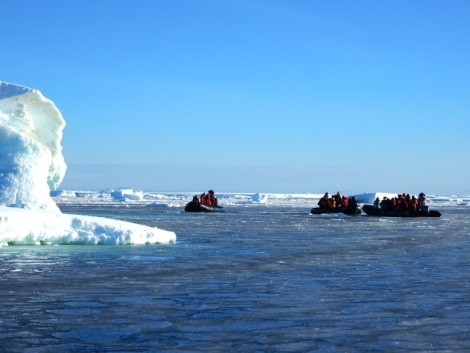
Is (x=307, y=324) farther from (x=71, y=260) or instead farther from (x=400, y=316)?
(x=71, y=260)

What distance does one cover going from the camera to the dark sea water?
552 centimetres

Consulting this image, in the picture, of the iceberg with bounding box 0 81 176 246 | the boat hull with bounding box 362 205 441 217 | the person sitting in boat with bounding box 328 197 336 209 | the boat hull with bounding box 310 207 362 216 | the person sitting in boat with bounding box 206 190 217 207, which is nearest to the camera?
the iceberg with bounding box 0 81 176 246

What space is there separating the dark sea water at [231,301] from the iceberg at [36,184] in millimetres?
943

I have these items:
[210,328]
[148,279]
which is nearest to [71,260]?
[148,279]

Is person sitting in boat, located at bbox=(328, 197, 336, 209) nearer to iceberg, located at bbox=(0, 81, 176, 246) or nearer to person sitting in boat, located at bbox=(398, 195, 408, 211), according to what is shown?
person sitting in boat, located at bbox=(398, 195, 408, 211)

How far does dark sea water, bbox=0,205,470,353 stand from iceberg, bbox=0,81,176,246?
943 mm

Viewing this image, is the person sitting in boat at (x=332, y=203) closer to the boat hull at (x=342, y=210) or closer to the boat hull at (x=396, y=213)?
the boat hull at (x=342, y=210)

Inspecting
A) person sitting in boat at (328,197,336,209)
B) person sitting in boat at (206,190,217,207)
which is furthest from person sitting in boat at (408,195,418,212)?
person sitting in boat at (206,190,217,207)

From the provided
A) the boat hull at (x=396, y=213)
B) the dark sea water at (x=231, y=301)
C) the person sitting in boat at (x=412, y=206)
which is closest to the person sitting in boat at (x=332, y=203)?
the boat hull at (x=396, y=213)

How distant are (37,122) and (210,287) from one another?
52.9 feet

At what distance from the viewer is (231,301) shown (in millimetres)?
7469

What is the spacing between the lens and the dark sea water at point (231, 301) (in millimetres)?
5520

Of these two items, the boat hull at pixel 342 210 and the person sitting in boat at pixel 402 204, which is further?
the boat hull at pixel 342 210

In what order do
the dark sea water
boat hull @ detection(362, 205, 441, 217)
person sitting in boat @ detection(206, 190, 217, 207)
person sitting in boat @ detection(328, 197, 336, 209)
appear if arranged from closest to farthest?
the dark sea water, boat hull @ detection(362, 205, 441, 217), person sitting in boat @ detection(328, 197, 336, 209), person sitting in boat @ detection(206, 190, 217, 207)
